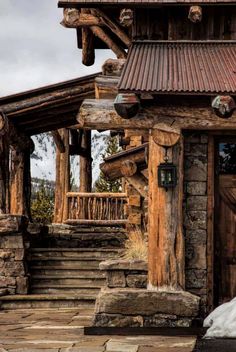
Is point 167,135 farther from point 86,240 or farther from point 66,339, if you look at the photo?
point 86,240

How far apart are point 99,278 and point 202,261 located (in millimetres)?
4210

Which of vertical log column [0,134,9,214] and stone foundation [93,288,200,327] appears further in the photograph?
vertical log column [0,134,9,214]

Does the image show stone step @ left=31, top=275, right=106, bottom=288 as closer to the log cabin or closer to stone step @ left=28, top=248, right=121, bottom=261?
stone step @ left=28, top=248, right=121, bottom=261

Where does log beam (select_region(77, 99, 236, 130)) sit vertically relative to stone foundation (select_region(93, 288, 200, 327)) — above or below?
above

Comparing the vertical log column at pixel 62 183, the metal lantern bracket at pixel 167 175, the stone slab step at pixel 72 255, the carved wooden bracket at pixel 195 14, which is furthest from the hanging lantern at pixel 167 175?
the vertical log column at pixel 62 183

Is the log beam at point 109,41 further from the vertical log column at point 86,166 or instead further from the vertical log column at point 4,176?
the vertical log column at point 86,166

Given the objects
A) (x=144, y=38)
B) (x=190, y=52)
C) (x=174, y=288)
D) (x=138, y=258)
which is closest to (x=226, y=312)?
(x=174, y=288)

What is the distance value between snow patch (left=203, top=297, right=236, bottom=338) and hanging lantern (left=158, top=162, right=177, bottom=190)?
1.69 m

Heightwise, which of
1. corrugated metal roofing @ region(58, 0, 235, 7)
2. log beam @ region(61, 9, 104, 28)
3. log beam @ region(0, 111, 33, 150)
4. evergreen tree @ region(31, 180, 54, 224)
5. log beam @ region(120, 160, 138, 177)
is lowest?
evergreen tree @ region(31, 180, 54, 224)

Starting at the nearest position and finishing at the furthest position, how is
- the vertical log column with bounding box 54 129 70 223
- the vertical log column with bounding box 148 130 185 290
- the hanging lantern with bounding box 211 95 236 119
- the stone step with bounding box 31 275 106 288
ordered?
the hanging lantern with bounding box 211 95 236 119, the vertical log column with bounding box 148 130 185 290, the stone step with bounding box 31 275 106 288, the vertical log column with bounding box 54 129 70 223

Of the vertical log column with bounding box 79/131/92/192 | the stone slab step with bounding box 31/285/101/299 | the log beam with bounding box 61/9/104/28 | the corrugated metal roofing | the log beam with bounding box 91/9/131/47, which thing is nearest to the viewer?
the corrugated metal roofing

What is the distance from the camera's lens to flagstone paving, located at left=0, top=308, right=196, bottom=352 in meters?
7.16

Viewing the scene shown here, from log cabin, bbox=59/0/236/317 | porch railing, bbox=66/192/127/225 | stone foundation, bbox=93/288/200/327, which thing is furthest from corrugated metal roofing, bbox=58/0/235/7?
porch railing, bbox=66/192/127/225

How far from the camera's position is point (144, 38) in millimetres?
10266
